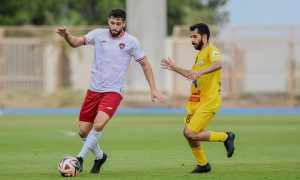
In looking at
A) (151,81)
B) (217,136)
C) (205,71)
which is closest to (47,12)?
(151,81)

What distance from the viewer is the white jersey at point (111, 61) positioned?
13.4 meters

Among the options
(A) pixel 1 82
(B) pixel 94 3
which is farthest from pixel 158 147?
(B) pixel 94 3

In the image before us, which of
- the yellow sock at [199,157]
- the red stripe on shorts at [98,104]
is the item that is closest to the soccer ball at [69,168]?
the red stripe on shorts at [98,104]

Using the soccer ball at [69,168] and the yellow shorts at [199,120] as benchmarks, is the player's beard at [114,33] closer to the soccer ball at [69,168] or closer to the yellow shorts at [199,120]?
the yellow shorts at [199,120]

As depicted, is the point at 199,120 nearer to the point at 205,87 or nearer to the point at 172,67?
the point at 205,87

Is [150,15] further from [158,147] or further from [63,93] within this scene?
[158,147]

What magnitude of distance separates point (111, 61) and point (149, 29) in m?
26.7

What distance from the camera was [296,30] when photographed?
41531mm

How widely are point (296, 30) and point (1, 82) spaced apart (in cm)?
1367

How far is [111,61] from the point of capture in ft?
44.0

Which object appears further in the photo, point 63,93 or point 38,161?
point 63,93

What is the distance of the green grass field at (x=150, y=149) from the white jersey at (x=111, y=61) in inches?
49.7

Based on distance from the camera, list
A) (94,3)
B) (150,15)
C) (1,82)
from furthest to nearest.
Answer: (94,3) → (1,82) → (150,15)

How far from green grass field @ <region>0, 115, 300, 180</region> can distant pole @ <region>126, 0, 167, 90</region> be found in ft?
34.5
